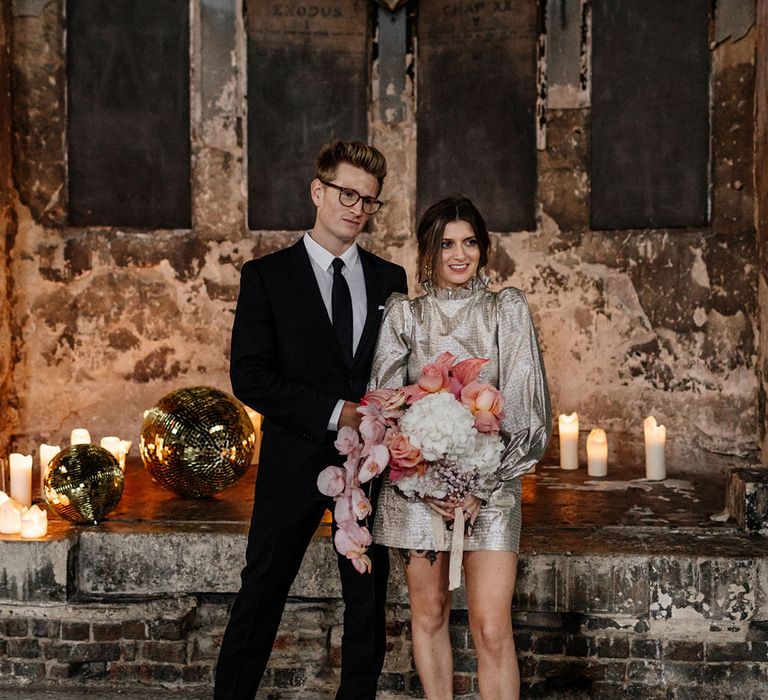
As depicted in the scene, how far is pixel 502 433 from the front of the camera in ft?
8.72

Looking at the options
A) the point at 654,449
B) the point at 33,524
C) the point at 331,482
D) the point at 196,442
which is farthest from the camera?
the point at 654,449

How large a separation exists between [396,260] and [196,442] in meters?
2.02

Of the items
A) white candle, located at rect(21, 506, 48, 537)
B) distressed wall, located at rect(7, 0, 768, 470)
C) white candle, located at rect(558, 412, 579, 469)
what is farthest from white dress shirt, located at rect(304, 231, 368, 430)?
distressed wall, located at rect(7, 0, 768, 470)

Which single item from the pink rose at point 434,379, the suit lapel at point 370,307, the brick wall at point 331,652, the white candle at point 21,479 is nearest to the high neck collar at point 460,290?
the suit lapel at point 370,307

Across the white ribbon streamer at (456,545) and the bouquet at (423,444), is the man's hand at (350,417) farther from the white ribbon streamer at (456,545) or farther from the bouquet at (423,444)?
the white ribbon streamer at (456,545)

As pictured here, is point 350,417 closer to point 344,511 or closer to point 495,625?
point 344,511

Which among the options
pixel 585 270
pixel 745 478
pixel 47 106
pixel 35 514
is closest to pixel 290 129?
pixel 47 106

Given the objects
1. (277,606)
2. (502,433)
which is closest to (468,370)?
(502,433)

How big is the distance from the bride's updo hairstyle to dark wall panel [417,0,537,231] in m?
2.69

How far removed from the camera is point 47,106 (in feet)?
17.5

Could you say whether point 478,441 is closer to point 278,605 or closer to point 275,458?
point 275,458

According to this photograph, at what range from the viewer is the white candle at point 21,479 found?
13.3ft

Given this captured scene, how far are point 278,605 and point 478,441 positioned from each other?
2.97ft

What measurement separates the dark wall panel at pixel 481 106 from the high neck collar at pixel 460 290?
268 centimetres
